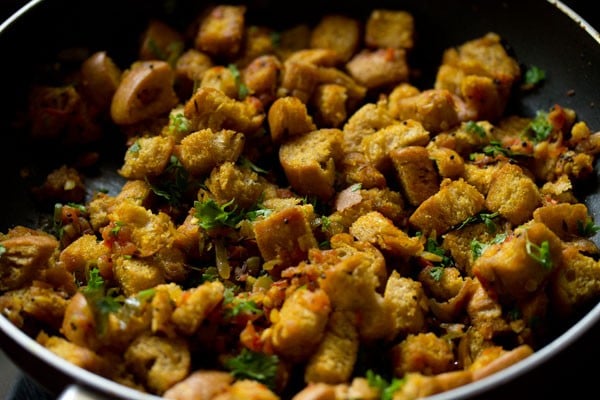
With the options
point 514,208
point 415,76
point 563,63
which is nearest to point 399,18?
point 415,76

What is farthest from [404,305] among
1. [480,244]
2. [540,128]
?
[540,128]

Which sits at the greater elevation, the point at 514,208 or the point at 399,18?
the point at 399,18

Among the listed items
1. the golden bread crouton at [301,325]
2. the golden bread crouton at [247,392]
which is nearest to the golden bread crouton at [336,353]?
the golden bread crouton at [301,325]

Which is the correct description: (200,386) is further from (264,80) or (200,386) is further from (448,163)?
(264,80)

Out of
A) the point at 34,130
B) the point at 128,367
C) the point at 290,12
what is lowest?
the point at 128,367

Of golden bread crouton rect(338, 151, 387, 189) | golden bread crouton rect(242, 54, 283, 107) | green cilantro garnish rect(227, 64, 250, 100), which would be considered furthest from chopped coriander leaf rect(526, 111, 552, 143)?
green cilantro garnish rect(227, 64, 250, 100)

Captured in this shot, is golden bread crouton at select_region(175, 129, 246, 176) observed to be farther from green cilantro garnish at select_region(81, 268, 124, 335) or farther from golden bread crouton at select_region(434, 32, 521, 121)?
golden bread crouton at select_region(434, 32, 521, 121)

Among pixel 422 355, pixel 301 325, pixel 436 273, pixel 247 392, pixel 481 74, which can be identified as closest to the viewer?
pixel 247 392

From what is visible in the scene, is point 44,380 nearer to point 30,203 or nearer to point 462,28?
point 30,203
